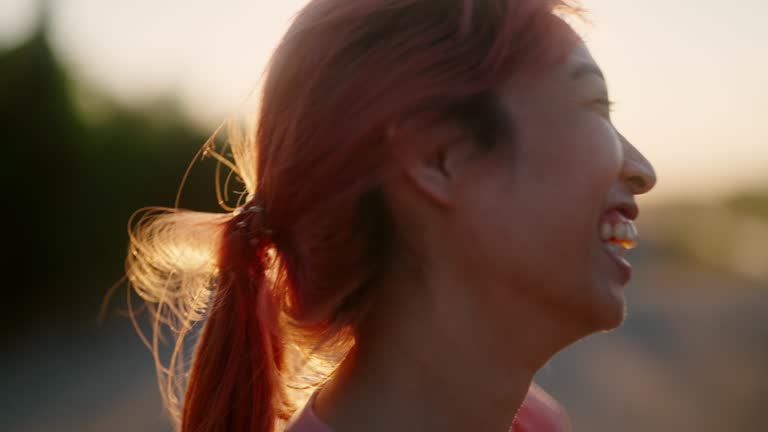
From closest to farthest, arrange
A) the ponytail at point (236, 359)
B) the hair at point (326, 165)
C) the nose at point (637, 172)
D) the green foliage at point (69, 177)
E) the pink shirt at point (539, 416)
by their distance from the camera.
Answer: the hair at point (326, 165) → the nose at point (637, 172) → the ponytail at point (236, 359) → the pink shirt at point (539, 416) → the green foliage at point (69, 177)

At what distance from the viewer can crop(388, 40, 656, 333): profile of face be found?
1.96 metres

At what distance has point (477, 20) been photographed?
199 centimetres

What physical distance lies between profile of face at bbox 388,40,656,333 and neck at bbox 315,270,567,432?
6cm

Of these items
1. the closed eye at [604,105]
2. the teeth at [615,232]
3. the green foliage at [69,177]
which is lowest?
the green foliage at [69,177]

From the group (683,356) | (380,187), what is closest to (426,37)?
(380,187)

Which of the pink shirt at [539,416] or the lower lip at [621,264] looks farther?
the pink shirt at [539,416]

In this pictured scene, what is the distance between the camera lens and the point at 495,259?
77.5 inches

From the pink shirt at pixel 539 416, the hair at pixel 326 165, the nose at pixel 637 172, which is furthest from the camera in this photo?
the pink shirt at pixel 539 416

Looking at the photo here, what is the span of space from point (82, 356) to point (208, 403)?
7030mm

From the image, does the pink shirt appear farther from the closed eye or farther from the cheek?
the closed eye

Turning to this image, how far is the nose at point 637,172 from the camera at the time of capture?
6.84ft

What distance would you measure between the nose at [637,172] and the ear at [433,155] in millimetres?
423

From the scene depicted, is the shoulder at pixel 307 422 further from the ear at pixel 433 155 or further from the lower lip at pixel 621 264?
the lower lip at pixel 621 264

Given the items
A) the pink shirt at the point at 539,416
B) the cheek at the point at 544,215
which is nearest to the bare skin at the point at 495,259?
the cheek at the point at 544,215
